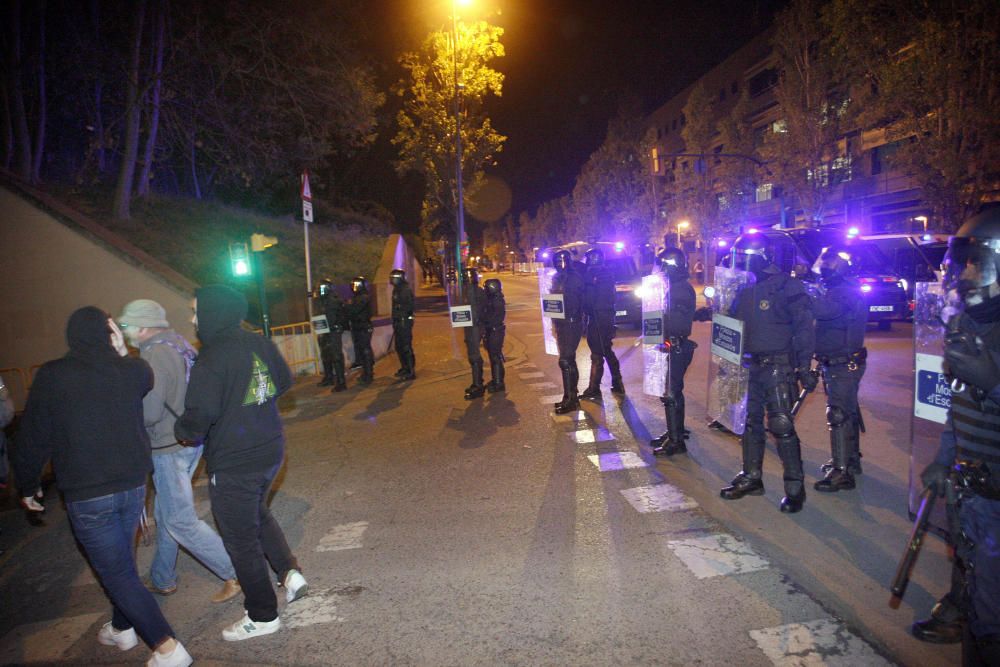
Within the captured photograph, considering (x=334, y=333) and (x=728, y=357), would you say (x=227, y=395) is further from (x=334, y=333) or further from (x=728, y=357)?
(x=334, y=333)

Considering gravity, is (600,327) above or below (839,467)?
above

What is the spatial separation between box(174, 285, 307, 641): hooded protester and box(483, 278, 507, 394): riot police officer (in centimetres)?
612

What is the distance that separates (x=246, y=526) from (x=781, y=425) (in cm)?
377

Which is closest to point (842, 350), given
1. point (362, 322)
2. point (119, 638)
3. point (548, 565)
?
point (548, 565)

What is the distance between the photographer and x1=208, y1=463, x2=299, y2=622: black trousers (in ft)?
10.3

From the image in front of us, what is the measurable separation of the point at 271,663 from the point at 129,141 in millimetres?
14730

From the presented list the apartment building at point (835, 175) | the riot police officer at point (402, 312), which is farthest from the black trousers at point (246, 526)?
the apartment building at point (835, 175)

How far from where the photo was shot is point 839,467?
16.4 ft

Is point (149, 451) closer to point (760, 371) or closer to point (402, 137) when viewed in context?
point (760, 371)

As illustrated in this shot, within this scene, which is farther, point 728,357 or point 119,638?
point 728,357

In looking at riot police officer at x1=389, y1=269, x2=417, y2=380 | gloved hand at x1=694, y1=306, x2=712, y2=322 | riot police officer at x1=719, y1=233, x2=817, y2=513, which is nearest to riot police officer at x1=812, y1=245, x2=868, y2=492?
riot police officer at x1=719, y1=233, x2=817, y2=513

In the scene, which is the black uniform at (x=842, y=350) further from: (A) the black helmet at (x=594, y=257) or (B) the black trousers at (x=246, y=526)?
(B) the black trousers at (x=246, y=526)

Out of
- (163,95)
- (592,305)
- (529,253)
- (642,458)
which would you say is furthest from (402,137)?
(529,253)

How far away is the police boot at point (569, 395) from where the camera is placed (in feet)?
26.6
